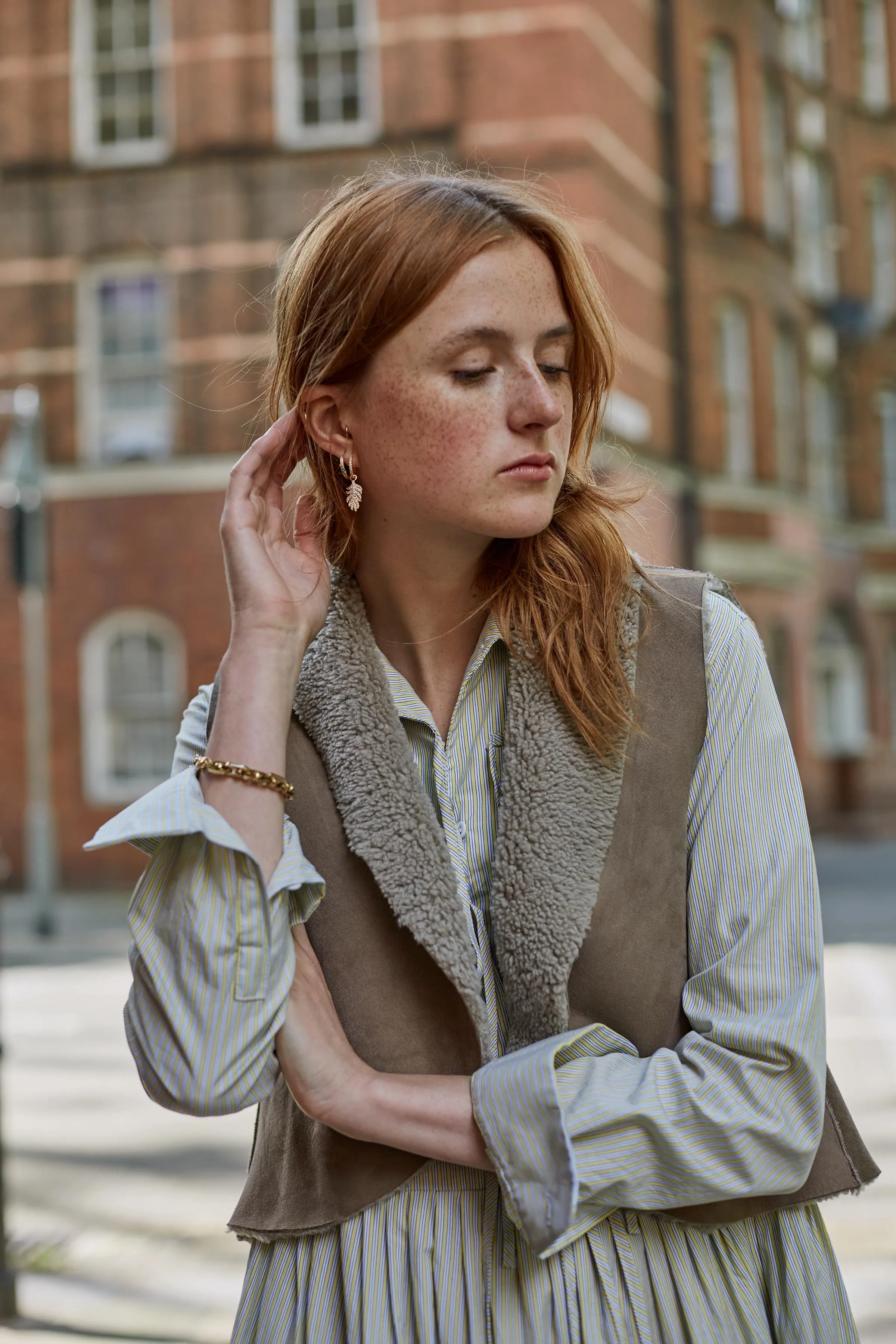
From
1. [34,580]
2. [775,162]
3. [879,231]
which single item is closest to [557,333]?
[34,580]

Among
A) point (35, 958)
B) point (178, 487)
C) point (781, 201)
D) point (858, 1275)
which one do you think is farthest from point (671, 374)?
point (858, 1275)

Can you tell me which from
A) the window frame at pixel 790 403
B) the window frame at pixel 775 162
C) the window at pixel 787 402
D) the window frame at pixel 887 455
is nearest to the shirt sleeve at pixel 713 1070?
the window frame at pixel 790 403

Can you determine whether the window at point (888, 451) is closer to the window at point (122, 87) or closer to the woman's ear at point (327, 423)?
the window at point (122, 87)

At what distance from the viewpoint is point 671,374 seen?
73.2 ft

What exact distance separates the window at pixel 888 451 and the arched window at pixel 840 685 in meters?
3.16

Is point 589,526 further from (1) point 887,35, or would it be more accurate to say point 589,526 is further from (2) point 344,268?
(1) point 887,35

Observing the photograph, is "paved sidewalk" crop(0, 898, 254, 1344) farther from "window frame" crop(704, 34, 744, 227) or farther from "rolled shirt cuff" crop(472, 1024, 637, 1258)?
"window frame" crop(704, 34, 744, 227)

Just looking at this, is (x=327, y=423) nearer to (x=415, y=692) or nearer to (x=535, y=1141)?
(x=415, y=692)

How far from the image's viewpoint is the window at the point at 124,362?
1945 cm

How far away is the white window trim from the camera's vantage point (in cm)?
1975

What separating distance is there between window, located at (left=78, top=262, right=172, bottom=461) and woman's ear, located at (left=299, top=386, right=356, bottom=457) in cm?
1781

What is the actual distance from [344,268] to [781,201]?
2509cm

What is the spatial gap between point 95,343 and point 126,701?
430 cm

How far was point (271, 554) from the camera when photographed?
1.96 meters
